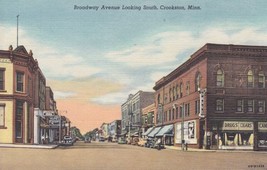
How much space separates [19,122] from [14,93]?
2235 millimetres

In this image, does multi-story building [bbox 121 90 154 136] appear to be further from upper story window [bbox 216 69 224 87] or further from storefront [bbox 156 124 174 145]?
upper story window [bbox 216 69 224 87]

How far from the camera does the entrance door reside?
22538 millimetres

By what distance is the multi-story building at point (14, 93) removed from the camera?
69.9 ft

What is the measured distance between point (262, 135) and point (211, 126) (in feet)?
18.0

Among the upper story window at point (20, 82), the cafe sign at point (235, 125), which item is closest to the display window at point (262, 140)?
the cafe sign at point (235, 125)

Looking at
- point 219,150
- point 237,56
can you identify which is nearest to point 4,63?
point 237,56

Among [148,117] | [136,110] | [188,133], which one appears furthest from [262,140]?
[136,110]

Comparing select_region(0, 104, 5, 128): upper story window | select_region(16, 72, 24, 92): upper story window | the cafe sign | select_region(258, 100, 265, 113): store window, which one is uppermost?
select_region(16, 72, 24, 92): upper story window

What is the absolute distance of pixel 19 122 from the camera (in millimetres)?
23844

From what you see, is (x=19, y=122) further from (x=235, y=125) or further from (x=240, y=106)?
(x=240, y=106)

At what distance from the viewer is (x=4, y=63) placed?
22.1 metres

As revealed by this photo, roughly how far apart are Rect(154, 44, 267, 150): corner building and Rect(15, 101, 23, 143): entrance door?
6.90 metres

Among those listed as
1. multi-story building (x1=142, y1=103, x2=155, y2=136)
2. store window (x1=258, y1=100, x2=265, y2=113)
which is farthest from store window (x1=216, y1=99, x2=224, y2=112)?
multi-story building (x1=142, y1=103, x2=155, y2=136)

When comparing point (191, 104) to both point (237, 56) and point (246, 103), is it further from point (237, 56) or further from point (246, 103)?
point (237, 56)
